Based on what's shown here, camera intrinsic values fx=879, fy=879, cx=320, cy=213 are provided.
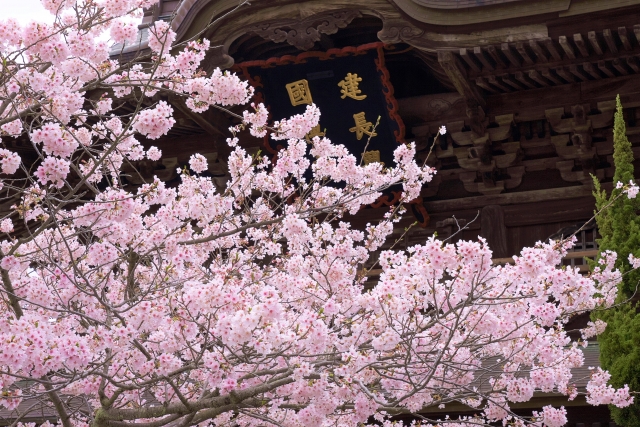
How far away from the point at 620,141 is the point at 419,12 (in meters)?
2.24

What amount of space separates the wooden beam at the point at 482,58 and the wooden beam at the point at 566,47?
0.73 m

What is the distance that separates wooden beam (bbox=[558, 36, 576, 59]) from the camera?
26.2 ft

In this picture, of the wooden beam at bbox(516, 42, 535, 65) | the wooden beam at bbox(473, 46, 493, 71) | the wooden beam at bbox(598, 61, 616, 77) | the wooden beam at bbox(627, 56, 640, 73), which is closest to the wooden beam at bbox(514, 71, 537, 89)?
the wooden beam at bbox(516, 42, 535, 65)

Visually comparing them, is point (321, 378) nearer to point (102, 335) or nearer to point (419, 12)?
point (102, 335)

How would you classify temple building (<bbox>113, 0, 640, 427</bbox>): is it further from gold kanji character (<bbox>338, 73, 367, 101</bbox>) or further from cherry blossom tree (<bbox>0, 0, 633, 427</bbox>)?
cherry blossom tree (<bbox>0, 0, 633, 427</bbox>)

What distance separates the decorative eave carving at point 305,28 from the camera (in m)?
8.73

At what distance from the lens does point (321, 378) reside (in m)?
4.76

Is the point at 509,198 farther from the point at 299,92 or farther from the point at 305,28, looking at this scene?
the point at 305,28

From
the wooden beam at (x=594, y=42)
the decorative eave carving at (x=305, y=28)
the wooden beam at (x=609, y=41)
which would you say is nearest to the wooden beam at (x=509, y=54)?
the wooden beam at (x=594, y=42)

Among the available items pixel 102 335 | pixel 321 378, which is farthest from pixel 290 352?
pixel 102 335

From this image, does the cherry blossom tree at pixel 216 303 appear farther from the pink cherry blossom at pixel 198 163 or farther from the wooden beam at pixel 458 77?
the wooden beam at pixel 458 77

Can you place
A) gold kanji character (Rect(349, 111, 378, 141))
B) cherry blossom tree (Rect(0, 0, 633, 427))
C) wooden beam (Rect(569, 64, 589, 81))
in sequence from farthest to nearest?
1. gold kanji character (Rect(349, 111, 378, 141))
2. wooden beam (Rect(569, 64, 589, 81))
3. cherry blossom tree (Rect(0, 0, 633, 427))

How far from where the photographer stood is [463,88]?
8.89 m

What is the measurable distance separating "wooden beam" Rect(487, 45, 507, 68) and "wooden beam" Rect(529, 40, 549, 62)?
342 millimetres
